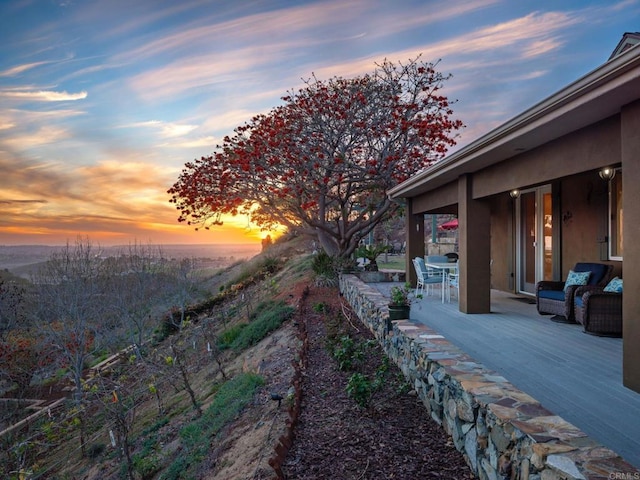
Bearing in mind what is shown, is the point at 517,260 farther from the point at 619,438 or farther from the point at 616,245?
the point at 619,438

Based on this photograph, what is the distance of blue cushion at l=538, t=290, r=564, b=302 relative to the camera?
6.36 meters

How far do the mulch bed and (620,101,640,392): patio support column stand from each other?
1.76 meters

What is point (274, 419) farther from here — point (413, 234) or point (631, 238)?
point (413, 234)

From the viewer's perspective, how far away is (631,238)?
11.3ft

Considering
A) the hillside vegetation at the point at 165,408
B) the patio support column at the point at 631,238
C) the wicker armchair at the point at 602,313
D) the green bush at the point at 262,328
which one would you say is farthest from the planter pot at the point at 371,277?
the patio support column at the point at 631,238

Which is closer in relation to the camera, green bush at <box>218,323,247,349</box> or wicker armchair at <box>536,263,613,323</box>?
wicker armchair at <box>536,263,613,323</box>

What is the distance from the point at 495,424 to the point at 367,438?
50.2 inches

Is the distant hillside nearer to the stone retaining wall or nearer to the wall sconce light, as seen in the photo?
the stone retaining wall

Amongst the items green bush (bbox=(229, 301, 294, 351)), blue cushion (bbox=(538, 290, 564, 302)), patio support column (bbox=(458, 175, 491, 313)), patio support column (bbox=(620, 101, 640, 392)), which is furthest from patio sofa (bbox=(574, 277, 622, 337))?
green bush (bbox=(229, 301, 294, 351))

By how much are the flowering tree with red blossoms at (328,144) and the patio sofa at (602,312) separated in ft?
22.3

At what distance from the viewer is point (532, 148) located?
5.00m

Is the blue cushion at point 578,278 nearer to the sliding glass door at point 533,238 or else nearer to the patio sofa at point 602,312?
the patio sofa at point 602,312

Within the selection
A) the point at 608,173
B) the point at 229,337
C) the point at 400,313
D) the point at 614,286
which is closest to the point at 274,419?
the point at 400,313

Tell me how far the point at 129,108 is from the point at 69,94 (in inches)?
66.9
